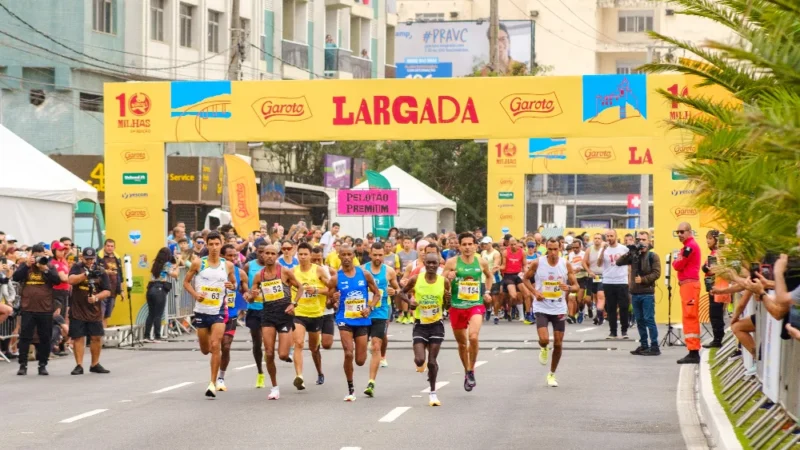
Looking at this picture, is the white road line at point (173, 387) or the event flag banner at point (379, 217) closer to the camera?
the white road line at point (173, 387)

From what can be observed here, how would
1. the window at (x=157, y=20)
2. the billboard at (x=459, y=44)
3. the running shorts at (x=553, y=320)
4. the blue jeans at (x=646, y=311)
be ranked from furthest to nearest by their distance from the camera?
Answer: 1. the billboard at (x=459, y=44)
2. the window at (x=157, y=20)
3. the blue jeans at (x=646, y=311)
4. the running shorts at (x=553, y=320)

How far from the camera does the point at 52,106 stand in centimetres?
4300

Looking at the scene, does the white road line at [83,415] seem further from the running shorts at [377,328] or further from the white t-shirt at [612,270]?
the white t-shirt at [612,270]

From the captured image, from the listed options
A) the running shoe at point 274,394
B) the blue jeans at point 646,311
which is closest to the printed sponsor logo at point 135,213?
the blue jeans at point 646,311

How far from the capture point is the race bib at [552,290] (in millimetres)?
18203

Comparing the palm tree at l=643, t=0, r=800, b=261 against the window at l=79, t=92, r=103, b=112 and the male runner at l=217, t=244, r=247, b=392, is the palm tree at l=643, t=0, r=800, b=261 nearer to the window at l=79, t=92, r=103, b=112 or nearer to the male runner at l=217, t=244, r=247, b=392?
the male runner at l=217, t=244, r=247, b=392

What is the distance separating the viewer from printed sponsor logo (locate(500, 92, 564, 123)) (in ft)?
86.3

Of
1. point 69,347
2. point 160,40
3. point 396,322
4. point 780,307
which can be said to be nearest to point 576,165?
point 396,322

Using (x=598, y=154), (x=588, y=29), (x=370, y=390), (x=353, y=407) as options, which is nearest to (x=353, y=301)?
(x=370, y=390)

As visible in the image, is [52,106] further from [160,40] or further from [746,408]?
[746,408]

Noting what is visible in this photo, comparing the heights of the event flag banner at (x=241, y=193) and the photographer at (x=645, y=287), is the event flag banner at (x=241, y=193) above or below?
above

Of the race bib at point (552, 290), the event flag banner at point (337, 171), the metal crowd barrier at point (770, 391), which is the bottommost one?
the metal crowd barrier at point (770, 391)

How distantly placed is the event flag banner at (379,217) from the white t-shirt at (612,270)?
10360 mm

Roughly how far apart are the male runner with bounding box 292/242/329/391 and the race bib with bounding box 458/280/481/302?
163 cm
